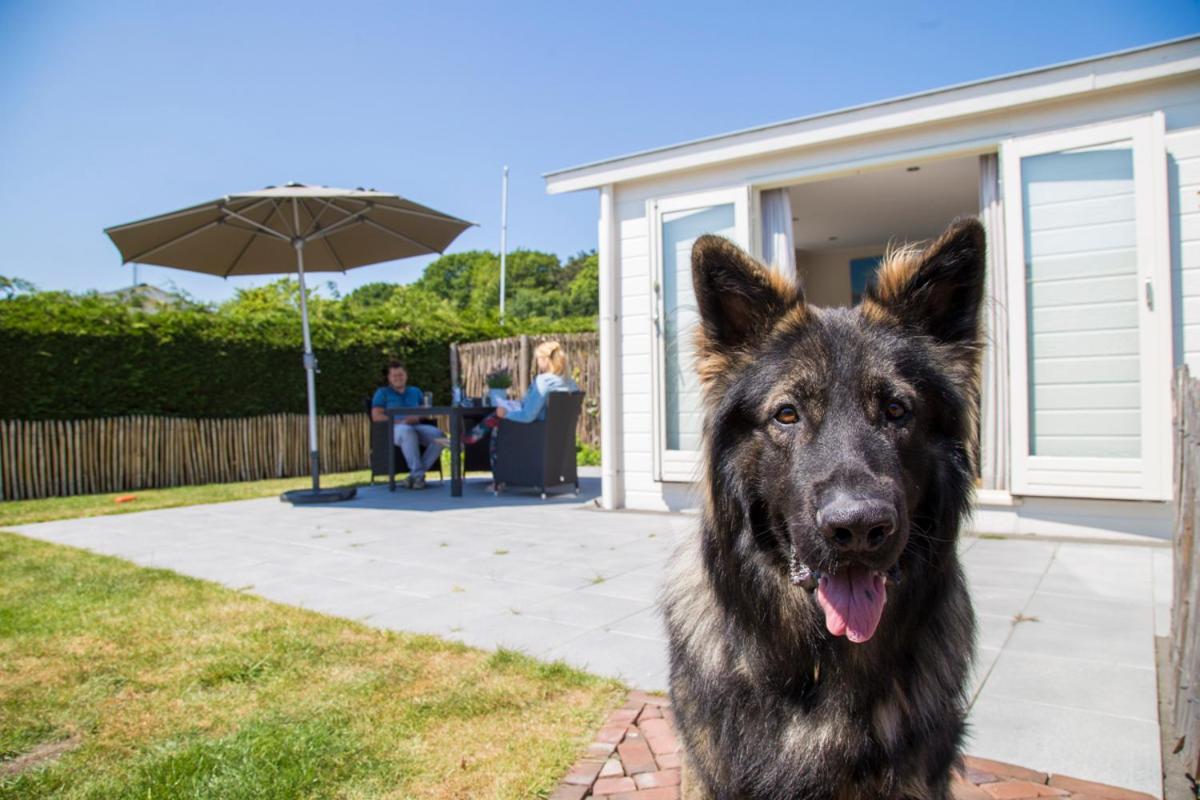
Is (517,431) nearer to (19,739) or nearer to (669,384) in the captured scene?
(669,384)

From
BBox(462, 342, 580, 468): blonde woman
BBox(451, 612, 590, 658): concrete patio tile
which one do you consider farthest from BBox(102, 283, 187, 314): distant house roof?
BBox(451, 612, 590, 658): concrete patio tile

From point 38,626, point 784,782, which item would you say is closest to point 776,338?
point 784,782

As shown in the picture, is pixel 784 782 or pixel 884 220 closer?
pixel 784 782

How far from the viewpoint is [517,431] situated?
7.99 m

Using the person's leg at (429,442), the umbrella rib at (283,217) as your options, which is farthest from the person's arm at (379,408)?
the umbrella rib at (283,217)

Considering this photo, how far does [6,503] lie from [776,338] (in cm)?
1079

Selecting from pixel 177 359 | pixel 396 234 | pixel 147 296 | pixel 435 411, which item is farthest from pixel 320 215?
pixel 147 296

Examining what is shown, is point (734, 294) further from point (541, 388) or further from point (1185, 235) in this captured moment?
point (541, 388)

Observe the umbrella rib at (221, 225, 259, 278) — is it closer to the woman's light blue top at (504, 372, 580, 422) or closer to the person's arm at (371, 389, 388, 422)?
the person's arm at (371, 389, 388, 422)

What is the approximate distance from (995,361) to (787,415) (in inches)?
196

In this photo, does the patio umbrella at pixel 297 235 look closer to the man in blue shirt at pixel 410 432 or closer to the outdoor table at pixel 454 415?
the man in blue shirt at pixel 410 432

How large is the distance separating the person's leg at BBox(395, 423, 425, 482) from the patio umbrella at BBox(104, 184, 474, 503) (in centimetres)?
94

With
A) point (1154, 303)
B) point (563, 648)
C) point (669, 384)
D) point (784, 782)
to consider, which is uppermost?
point (1154, 303)

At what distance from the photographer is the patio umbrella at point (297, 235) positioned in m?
7.13
